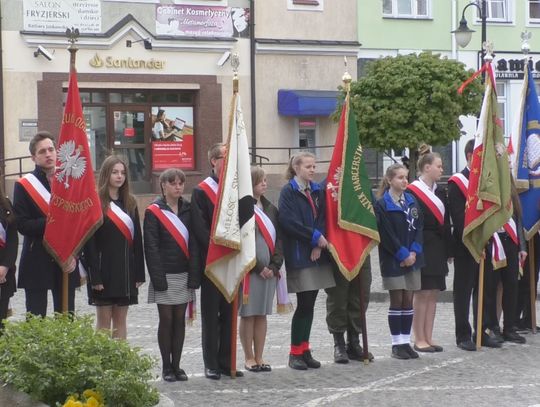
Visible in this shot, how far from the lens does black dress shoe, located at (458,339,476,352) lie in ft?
37.0

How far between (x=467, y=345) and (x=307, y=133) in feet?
66.1

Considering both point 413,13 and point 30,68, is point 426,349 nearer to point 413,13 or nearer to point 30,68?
point 30,68

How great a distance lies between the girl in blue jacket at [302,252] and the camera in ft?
33.6

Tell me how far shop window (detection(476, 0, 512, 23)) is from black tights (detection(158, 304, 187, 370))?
26.4 meters

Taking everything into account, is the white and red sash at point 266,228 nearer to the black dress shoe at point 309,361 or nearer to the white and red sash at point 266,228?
the white and red sash at point 266,228

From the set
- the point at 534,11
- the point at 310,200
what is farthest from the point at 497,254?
the point at 534,11

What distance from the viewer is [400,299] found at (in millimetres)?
10836

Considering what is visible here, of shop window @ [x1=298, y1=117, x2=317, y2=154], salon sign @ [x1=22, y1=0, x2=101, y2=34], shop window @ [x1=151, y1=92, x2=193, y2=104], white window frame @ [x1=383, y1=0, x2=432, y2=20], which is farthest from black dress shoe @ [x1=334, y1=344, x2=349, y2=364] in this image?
white window frame @ [x1=383, y1=0, x2=432, y2=20]

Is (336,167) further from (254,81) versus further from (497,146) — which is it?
(254,81)

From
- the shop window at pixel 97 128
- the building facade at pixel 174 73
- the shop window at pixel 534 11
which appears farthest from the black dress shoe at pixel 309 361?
the shop window at pixel 534 11

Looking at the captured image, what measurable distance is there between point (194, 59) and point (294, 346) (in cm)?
1958

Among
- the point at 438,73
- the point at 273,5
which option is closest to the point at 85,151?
the point at 438,73

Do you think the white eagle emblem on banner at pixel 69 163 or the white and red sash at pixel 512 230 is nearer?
the white eagle emblem on banner at pixel 69 163

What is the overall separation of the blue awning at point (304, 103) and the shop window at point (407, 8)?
3.73m
